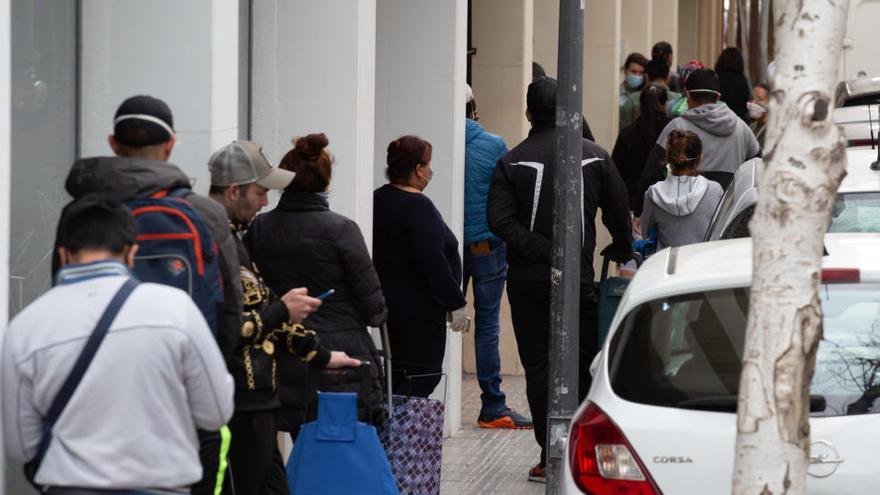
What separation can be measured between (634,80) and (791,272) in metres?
12.8

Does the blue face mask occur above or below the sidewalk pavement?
above

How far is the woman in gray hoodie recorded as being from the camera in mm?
9812

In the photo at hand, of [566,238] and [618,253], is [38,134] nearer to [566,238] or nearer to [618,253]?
[566,238]

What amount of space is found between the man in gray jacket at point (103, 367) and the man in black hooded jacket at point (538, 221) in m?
4.63

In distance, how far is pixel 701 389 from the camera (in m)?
5.38

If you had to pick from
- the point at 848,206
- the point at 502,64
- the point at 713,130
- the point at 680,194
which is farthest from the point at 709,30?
the point at 848,206

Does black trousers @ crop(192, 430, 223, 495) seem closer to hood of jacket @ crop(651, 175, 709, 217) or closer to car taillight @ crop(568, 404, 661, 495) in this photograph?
car taillight @ crop(568, 404, 661, 495)

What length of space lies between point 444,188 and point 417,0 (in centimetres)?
119

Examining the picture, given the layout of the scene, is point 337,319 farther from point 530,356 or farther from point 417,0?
point 417,0

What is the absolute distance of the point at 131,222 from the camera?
4488 millimetres

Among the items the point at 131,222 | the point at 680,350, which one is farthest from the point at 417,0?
the point at 131,222

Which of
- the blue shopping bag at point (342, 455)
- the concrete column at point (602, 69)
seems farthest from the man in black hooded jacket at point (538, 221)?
the concrete column at point (602, 69)

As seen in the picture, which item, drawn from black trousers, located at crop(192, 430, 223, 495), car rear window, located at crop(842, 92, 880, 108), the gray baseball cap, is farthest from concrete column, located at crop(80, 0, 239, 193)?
car rear window, located at crop(842, 92, 880, 108)

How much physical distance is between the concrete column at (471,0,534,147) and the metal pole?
5109 mm
